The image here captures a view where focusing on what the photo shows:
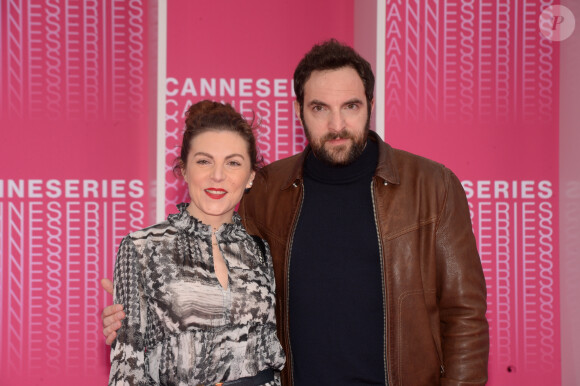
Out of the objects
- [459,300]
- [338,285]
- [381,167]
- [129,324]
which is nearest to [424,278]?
[459,300]

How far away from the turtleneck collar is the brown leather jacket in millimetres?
47

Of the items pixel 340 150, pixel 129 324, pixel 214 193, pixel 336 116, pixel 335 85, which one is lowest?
pixel 129 324

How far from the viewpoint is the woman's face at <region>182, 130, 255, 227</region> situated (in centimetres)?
185

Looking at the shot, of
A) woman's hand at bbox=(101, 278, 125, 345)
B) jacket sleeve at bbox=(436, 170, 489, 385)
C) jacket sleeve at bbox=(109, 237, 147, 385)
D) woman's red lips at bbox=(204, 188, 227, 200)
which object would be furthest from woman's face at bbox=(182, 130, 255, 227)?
jacket sleeve at bbox=(436, 170, 489, 385)

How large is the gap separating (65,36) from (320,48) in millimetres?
1641

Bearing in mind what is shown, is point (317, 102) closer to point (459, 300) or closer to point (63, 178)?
point (459, 300)

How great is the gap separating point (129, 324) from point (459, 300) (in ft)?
3.48

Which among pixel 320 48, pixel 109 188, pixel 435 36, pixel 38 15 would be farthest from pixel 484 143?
pixel 38 15

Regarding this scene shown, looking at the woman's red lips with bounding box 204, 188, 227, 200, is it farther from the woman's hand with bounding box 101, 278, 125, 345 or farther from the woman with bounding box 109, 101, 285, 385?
the woman's hand with bounding box 101, 278, 125, 345

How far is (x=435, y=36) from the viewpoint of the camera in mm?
3012

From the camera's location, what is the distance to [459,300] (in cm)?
199

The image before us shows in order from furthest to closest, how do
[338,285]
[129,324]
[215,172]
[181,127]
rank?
1. [181,127]
2. [338,285]
3. [215,172]
4. [129,324]

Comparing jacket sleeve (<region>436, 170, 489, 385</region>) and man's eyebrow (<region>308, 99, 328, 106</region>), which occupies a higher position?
man's eyebrow (<region>308, 99, 328, 106</region>)

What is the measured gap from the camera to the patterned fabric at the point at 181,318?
5.59 ft
